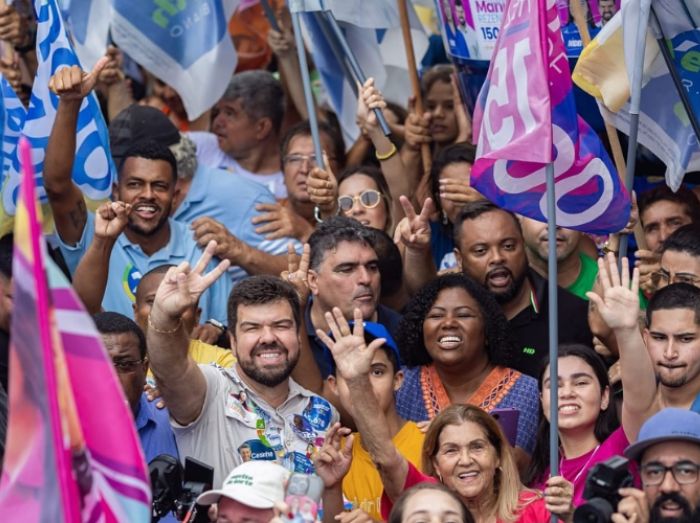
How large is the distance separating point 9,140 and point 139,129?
0.81 metres

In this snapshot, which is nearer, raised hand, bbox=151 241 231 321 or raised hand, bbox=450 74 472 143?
raised hand, bbox=151 241 231 321

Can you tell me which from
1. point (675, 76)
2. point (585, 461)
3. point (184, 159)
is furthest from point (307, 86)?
point (585, 461)

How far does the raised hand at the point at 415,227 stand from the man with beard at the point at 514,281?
17 centimetres

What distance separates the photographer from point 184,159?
906cm

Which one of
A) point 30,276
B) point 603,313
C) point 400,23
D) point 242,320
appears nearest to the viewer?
point 30,276

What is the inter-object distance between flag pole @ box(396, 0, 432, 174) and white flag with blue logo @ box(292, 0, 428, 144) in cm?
18

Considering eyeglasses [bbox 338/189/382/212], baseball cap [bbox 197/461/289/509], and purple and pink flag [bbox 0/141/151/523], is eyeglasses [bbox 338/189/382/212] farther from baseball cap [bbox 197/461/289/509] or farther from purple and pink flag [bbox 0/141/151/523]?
purple and pink flag [bbox 0/141/151/523]

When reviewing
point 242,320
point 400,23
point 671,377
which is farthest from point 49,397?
point 400,23

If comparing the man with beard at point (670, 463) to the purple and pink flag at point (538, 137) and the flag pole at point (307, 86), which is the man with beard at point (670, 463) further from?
the flag pole at point (307, 86)

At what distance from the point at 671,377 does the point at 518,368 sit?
3.78ft

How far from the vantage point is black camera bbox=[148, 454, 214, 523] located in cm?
591

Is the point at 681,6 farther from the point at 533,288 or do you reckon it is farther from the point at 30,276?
the point at 30,276

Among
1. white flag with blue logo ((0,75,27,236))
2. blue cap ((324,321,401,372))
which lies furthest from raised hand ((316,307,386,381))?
white flag with blue logo ((0,75,27,236))

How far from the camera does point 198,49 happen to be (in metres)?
9.59
